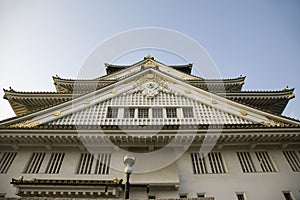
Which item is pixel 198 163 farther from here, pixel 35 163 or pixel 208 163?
pixel 35 163

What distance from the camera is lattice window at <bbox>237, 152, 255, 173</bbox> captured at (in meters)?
10.9

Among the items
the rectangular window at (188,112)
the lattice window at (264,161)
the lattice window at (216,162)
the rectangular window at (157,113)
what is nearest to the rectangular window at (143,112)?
the rectangular window at (157,113)

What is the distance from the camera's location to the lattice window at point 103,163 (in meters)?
10.5

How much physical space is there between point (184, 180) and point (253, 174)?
3841 millimetres

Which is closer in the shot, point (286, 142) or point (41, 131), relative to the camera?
point (41, 131)

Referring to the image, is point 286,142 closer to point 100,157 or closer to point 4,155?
point 100,157

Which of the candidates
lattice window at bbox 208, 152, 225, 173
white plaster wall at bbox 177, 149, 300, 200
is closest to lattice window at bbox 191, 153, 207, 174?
white plaster wall at bbox 177, 149, 300, 200

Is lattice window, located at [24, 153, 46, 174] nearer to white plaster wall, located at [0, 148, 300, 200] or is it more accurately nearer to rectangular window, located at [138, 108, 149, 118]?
white plaster wall, located at [0, 148, 300, 200]

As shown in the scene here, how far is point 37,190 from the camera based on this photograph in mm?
8609

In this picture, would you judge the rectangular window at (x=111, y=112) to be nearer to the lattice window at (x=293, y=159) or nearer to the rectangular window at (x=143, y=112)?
the rectangular window at (x=143, y=112)

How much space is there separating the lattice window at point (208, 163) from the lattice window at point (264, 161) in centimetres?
223

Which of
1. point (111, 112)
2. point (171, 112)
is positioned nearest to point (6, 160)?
Result: point (111, 112)

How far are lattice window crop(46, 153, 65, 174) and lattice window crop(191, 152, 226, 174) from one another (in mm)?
7586

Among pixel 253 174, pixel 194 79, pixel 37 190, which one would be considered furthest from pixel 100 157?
pixel 194 79
